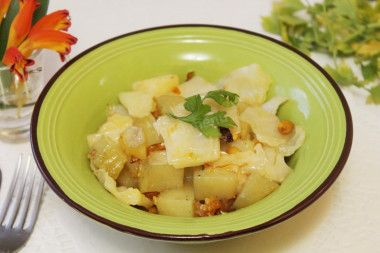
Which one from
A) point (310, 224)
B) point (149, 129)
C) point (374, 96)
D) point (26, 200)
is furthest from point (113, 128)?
point (374, 96)

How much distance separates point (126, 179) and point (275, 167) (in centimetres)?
50

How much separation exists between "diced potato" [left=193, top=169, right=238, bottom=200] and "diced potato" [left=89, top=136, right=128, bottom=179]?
10.2 inches

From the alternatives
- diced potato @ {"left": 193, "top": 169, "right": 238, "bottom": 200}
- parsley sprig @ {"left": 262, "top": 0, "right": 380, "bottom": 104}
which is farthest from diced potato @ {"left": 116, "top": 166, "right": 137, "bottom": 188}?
parsley sprig @ {"left": 262, "top": 0, "right": 380, "bottom": 104}

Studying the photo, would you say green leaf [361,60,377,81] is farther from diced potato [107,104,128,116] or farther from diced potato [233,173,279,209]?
diced potato [107,104,128,116]

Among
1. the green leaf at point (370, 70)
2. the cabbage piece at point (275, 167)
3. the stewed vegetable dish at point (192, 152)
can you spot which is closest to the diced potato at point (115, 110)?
the stewed vegetable dish at point (192, 152)

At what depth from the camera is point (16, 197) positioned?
5.92ft

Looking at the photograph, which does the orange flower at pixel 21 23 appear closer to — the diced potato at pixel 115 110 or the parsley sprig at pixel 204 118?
the diced potato at pixel 115 110

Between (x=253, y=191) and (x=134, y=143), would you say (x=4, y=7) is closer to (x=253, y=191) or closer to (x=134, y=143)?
(x=134, y=143)

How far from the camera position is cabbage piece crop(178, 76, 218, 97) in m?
2.01

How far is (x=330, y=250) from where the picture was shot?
1669 mm

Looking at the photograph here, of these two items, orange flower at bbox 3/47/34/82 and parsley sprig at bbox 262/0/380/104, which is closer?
orange flower at bbox 3/47/34/82

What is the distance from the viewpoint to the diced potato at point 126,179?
1.76 m

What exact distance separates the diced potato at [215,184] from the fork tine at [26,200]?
58cm

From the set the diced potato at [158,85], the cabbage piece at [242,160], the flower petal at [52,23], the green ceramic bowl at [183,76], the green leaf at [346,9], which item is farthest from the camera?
the green leaf at [346,9]
